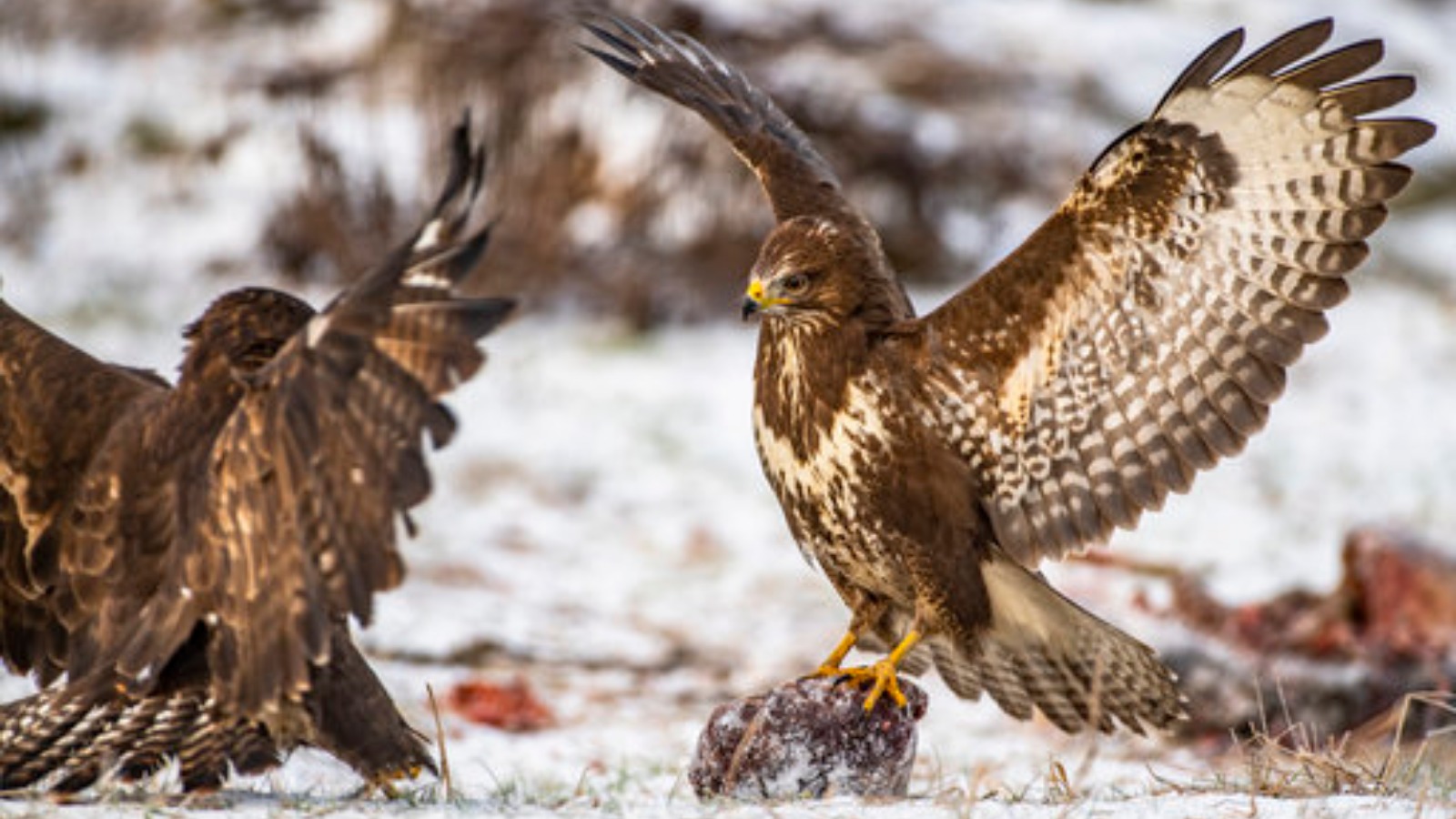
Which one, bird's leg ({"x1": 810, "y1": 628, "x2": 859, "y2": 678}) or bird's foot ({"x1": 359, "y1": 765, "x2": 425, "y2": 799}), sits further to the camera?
bird's leg ({"x1": 810, "y1": 628, "x2": 859, "y2": 678})

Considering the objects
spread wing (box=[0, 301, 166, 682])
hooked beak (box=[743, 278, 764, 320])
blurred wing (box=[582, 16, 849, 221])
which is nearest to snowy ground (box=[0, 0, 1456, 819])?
spread wing (box=[0, 301, 166, 682])

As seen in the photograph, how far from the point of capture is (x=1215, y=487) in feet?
35.7

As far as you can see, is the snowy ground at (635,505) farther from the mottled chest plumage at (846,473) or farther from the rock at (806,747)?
the mottled chest plumage at (846,473)

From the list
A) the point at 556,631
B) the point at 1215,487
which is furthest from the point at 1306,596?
the point at 556,631

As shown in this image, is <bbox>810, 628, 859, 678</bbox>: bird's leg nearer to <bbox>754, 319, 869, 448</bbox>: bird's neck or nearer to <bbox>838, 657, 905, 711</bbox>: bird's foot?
<bbox>838, 657, 905, 711</bbox>: bird's foot

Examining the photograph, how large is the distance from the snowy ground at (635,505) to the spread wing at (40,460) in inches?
30.6

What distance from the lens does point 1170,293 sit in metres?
4.87

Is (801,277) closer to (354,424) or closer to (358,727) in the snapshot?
(354,424)

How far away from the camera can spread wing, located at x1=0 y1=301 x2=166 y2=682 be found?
4.88 m

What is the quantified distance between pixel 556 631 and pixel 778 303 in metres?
4.29

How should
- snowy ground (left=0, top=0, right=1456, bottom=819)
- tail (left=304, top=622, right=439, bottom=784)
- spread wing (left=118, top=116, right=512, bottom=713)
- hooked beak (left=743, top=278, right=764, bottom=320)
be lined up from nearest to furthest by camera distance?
1. spread wing (left=118, top=116, right=512, bottom=713)
2. tail (left=304, top=622, right=439, bottom=784)
3. hooked beak (left=743, top=278, right=764, bottom=320)
4. snowy ground (left=0, top=0, right=1456, bottom=819)

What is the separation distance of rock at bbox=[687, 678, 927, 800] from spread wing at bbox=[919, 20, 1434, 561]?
0.68 metres

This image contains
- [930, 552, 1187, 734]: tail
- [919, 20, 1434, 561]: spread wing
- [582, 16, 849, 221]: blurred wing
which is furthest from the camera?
[582, 16, 849, 221]: blurred wing

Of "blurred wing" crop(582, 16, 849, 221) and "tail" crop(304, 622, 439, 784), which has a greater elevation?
"blurred wing" crop(582, 16, 849, 221)
